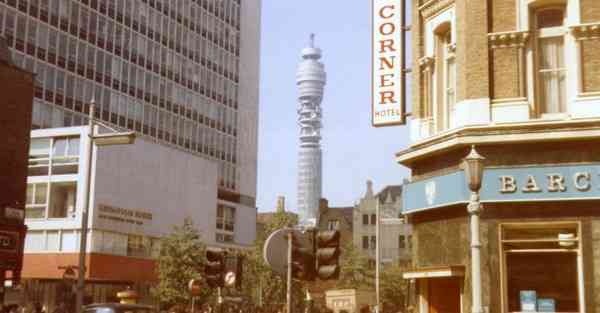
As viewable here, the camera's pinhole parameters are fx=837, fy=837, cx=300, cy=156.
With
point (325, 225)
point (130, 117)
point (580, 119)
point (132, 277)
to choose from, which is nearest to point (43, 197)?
point (132, 277)

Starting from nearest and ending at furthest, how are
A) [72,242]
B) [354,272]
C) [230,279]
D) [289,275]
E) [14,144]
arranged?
[289,275]
[230,279]
[14,144]
[72,242]
[354,272]

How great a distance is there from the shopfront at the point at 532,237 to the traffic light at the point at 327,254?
252 inches

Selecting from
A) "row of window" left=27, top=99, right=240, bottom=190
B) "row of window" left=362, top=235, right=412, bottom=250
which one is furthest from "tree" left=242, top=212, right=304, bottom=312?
"row of window" left=362, top=235, right=412, bottom=250

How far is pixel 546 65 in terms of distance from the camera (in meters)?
18.4

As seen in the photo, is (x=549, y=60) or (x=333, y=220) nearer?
(x=549, y=60)

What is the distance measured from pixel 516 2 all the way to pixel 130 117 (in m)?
61.2

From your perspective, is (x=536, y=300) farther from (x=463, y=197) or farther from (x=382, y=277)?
(x=382, y=277)

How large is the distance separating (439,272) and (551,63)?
526 centimetres

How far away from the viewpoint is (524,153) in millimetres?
17984

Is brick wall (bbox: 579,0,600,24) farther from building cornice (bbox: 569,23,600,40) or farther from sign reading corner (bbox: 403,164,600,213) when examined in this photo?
→ sign reading corner (bbox: 403,164,600,213)

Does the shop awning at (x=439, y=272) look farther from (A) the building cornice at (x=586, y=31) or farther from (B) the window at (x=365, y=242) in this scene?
(B) the window at (x=365, y=242)

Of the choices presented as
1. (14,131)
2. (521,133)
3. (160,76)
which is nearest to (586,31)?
(521,133)

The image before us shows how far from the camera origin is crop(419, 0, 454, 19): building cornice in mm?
19950

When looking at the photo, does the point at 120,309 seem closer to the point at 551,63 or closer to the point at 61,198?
the point at 551,63
